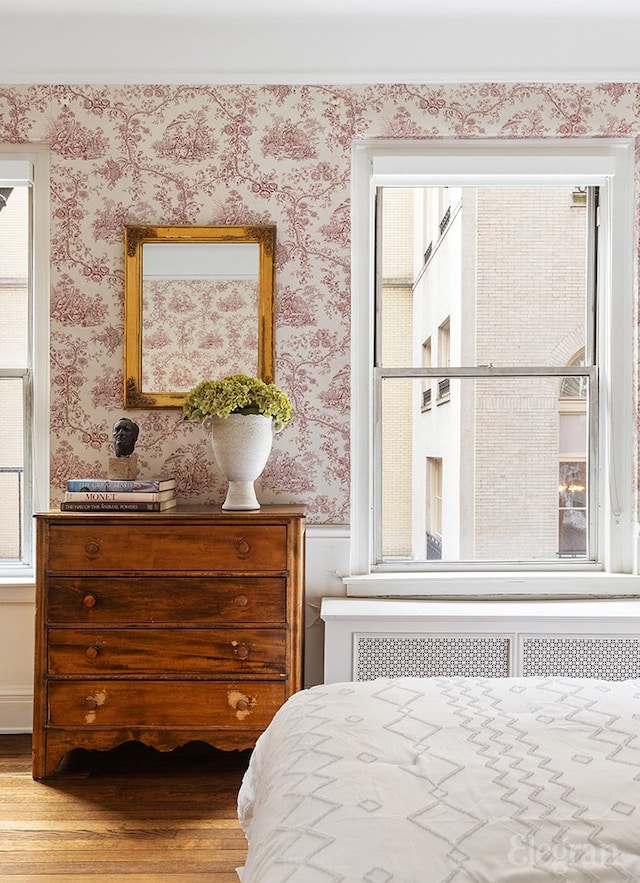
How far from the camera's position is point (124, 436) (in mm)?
2854

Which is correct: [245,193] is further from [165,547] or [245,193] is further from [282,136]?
[165,547]

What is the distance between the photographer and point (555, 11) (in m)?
2.99

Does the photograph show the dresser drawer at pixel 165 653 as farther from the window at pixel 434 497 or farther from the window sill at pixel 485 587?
the window at pixel 434 497

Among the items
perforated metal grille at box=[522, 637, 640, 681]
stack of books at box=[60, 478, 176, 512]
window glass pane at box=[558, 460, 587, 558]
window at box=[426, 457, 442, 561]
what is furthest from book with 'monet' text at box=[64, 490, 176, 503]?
window glass pane at box=[558, 460, 587, 558]

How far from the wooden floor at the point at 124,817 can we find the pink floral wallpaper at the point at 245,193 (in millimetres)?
1065

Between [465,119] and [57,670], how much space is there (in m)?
2.67

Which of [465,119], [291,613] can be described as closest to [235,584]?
[291,613]

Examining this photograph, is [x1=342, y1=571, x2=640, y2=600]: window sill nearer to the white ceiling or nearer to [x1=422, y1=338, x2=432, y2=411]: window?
[x1=422, y1=338, x2=432, y2=411]: window

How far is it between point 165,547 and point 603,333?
79.7 inches

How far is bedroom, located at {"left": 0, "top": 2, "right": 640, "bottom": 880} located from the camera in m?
3.07

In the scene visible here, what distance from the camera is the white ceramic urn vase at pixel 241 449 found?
8.91 feet

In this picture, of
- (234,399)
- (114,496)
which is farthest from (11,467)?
(234,399)

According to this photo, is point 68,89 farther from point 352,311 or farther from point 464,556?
point 464,556

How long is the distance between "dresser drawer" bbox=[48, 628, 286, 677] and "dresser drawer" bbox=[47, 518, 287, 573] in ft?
0.76
